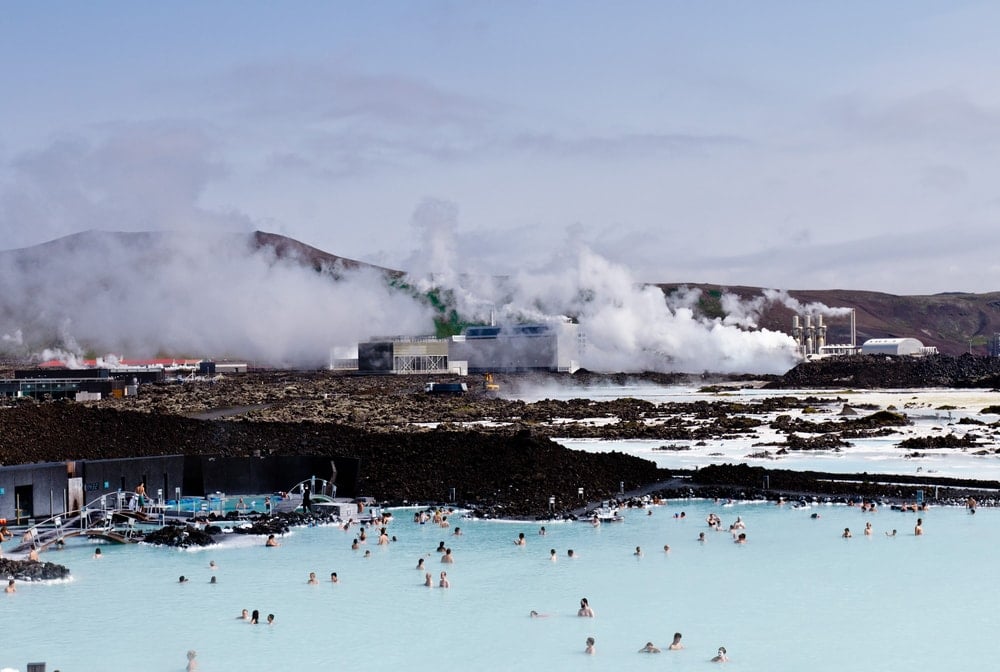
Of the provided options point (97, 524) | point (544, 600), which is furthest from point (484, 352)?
point (544, 600)

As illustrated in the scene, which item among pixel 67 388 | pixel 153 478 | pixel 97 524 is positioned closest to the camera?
pixel 97 524

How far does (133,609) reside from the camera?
21.9m

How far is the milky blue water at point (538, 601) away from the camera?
Answer: 18484 millimetres

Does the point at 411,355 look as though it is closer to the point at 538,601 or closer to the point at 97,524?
the point at 97,524

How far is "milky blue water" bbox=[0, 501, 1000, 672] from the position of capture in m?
18.5

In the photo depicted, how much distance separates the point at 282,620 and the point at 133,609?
11.0 feet

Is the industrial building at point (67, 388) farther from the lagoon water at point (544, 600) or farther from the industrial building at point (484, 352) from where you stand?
the lagoon water at point (544, 600)

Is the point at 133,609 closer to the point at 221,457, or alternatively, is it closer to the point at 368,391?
the point at 221,457

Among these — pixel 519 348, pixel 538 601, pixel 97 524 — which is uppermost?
pixel 519 348

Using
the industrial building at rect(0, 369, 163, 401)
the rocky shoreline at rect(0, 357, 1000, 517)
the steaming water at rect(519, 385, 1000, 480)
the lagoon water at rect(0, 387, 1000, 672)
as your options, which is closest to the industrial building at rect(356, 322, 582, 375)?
the industrial building at rect(0, 369, 163, 401)


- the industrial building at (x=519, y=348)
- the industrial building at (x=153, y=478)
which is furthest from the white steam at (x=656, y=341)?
the industrial building at (x=153, y=478)

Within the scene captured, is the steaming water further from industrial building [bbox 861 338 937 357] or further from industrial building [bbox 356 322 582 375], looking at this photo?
industrial building [bbox 861 338 937 357]

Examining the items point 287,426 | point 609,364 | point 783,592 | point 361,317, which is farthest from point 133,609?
point 361,317

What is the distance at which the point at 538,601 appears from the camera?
882 inches
